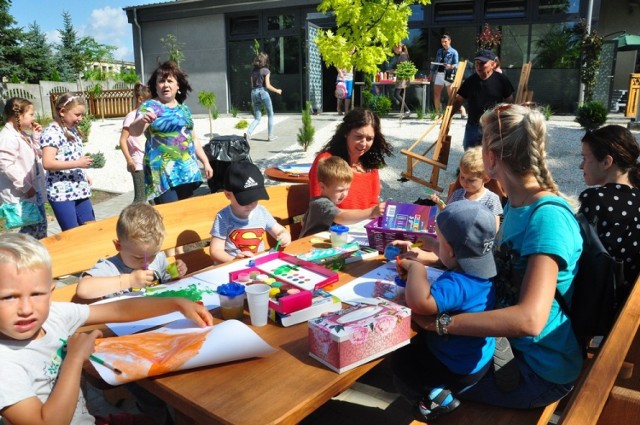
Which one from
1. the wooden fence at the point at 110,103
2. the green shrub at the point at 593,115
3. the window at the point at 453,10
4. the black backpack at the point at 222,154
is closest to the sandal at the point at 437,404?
the black backpack at the point at 222,154

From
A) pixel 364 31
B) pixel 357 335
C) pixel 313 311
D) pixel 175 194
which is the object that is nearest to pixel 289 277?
pixel 313 311

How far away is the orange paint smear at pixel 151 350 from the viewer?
1.53 metres

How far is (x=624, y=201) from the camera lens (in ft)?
9.01

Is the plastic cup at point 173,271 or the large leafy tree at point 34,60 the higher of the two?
the large leafy tree at point 34,60

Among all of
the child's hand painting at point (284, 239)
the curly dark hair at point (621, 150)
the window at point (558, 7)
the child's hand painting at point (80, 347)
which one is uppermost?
the window at point (558, 7)

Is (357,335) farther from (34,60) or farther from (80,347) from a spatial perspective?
(34,60)

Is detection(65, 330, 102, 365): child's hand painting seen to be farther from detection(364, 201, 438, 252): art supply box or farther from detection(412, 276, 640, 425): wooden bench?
detection(364, 201, 438, 252): art supply box

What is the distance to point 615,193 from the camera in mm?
2781

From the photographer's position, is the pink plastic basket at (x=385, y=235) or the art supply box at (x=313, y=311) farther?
the pink plastic basket at (x=385, y=235)

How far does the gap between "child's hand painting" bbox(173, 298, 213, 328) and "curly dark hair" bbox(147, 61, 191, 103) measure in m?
2.98

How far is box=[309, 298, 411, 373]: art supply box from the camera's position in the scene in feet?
5.10

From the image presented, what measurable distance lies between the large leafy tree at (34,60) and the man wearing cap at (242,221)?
2965 centimetres

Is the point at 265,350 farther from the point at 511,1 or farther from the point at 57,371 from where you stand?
the point at 511,1

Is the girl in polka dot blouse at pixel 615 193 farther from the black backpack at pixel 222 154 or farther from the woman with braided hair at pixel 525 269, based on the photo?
the black backpack at pixel 222 154
